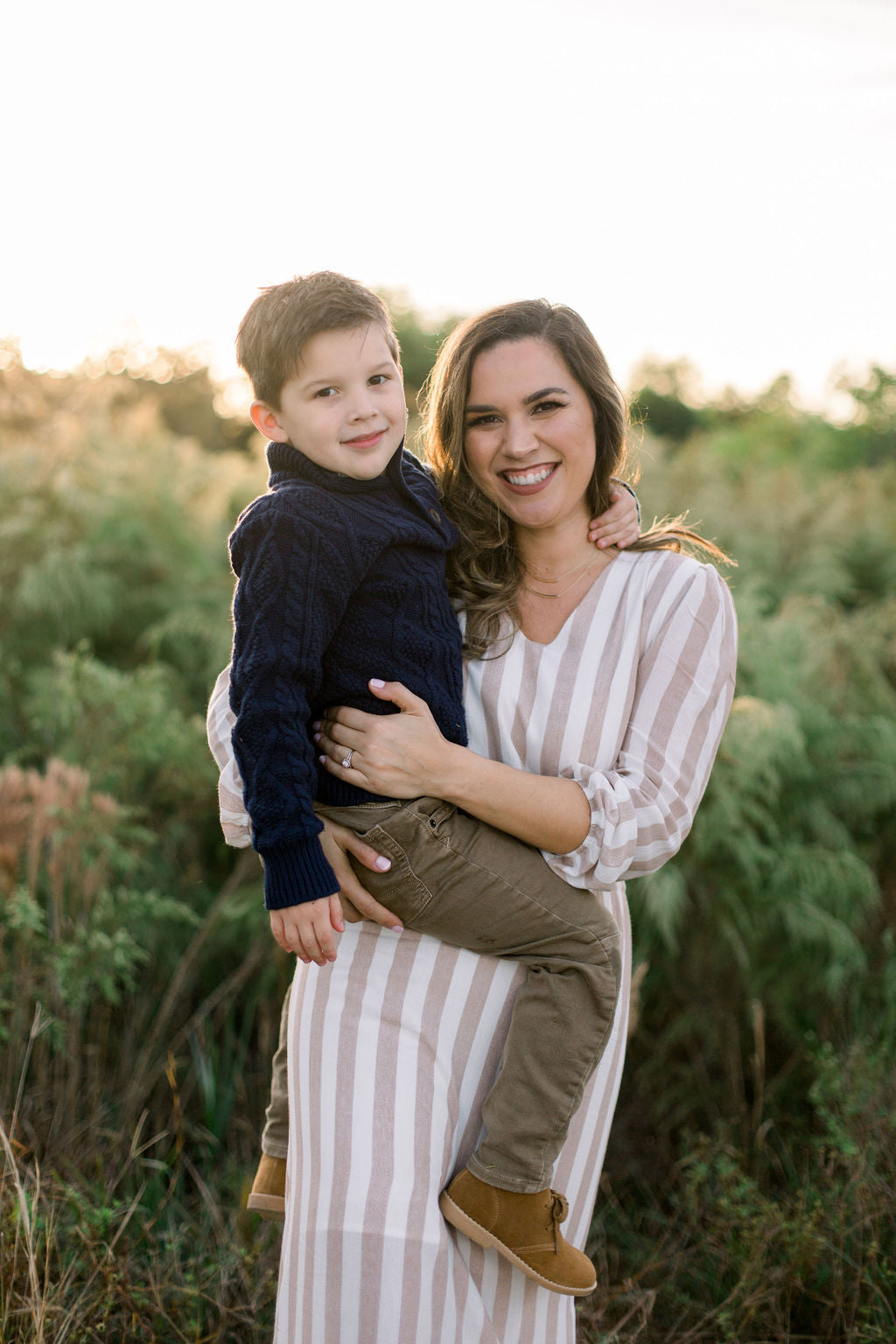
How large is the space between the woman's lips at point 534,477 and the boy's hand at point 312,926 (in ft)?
2.81

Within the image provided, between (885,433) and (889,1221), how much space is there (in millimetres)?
8969

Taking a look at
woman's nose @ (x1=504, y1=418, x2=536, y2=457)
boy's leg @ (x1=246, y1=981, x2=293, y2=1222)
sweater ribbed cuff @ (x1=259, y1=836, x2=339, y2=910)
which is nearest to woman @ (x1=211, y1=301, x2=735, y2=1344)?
woman's nose @ (x1=504, y1=418, x2=536, y2=457)

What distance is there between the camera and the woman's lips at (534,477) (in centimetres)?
194

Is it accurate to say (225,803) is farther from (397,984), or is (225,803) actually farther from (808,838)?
(808,838)

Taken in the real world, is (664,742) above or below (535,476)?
below

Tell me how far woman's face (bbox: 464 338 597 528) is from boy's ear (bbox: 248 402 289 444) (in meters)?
0.39

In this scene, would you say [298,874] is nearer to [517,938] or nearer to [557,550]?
[517,938]

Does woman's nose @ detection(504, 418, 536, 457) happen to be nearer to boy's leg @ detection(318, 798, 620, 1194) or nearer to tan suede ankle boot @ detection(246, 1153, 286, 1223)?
boy's leg @ detection(318, 798, 620, 1194)

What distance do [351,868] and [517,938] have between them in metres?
0.31

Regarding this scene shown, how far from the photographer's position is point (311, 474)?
1760mm

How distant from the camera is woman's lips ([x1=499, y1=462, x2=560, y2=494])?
1.94m

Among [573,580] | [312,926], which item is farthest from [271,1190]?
[573,580]

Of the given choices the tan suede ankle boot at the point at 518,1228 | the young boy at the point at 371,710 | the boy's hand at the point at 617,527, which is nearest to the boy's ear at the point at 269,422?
the young boy at the point at 371,710

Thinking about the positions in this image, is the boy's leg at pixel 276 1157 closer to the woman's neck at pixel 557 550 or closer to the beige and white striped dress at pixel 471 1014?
the beige and white striped dress at pixel 471 1014
